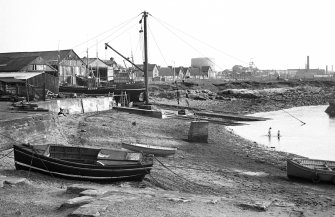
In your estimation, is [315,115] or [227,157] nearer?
[227,157]

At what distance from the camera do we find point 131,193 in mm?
13164

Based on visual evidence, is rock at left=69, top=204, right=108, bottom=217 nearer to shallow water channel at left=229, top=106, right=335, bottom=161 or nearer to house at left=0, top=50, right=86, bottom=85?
shallow water channel at left=229, top=106, right=335, bottom=161

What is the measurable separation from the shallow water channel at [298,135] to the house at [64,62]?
2987 cm

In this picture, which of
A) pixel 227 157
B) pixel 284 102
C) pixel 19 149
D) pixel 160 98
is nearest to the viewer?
pixel 19 149

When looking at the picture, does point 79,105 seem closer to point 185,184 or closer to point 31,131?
point 31,131

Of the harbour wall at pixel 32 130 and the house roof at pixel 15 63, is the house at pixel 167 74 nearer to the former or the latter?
the house roof at pixel 15 63

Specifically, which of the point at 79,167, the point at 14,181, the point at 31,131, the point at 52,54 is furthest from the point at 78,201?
the point at 52,54

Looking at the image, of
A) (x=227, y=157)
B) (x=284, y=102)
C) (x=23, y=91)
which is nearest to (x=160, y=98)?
(x=284, y=102)

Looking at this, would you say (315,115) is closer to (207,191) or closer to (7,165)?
(207,191)

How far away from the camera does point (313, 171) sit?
18.6m

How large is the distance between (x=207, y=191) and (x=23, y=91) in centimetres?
2473

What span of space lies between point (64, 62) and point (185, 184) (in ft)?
148

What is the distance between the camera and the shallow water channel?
29047 millimetres

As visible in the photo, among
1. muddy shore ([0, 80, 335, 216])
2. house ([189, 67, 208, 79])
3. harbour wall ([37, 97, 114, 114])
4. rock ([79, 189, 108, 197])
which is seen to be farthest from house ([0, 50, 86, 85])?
house ([189, 67, 208, 79])
